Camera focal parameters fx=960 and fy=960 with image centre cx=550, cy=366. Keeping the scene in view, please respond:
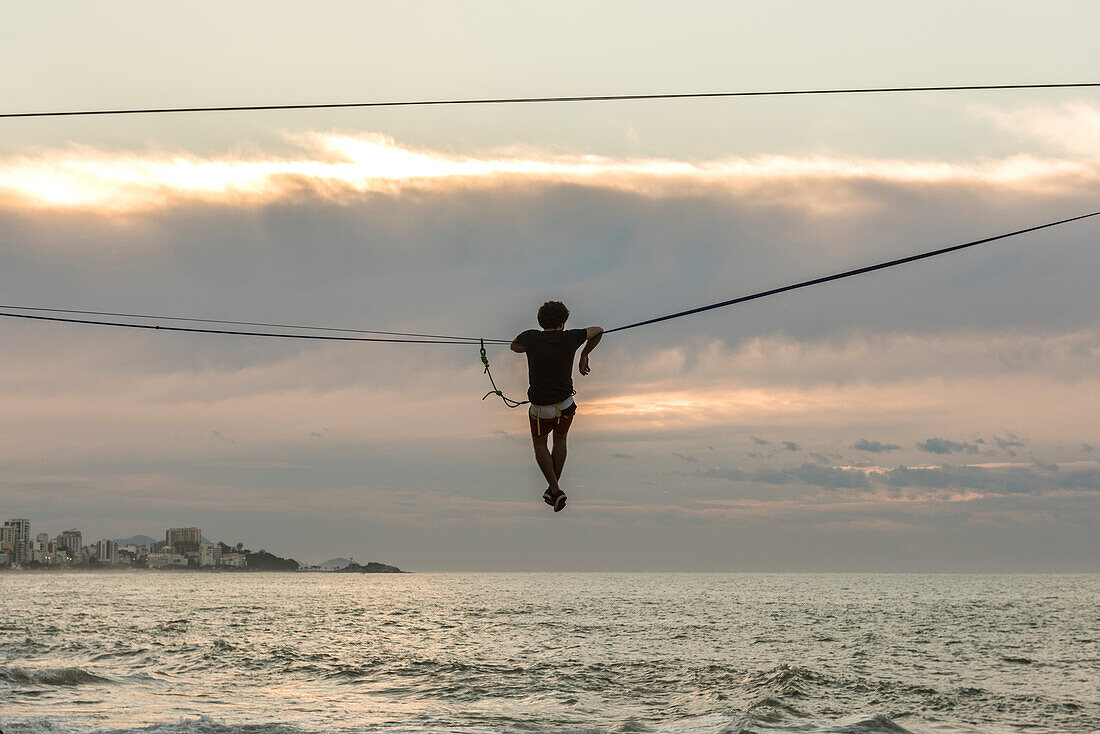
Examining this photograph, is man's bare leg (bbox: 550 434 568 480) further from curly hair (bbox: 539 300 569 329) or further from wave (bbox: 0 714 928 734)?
wave (bbox: 0 714 928 734)

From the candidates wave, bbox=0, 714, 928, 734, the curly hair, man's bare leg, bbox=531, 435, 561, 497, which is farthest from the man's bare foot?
wave, bbox=0, 714, 928, 734

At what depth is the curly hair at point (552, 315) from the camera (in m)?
11.8

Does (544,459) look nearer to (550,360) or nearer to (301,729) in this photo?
(550,360)

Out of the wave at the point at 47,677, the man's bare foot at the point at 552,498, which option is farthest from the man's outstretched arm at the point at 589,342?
the wave at the point at 47,677

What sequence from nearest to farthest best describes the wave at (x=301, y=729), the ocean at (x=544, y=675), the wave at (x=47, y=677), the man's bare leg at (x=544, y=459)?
the man's bare leg at (x=544, y=459) < the wave at (x=301, y=729) < the ocean at (x=544, y=675) < the wave at (x=47, y=677)

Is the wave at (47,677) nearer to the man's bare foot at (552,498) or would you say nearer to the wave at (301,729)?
the wave at (301,729)

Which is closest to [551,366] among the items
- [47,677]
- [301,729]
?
[301,729]

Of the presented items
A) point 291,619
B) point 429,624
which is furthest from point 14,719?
point 291,619

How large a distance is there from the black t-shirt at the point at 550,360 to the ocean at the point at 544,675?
617 inches

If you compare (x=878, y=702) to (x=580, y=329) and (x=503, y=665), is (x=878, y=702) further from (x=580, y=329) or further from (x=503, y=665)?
(x=580, y=329)

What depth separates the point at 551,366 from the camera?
38.8ft

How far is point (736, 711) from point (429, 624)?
152 feet

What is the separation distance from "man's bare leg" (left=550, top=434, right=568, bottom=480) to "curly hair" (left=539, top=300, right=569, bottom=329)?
1.49 metres

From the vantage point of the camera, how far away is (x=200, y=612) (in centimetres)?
8950
